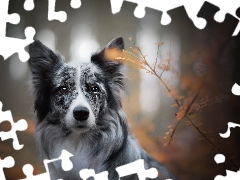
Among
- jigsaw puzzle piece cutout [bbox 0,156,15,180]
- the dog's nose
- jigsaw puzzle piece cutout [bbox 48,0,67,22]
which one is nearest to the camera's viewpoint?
the dog's nose

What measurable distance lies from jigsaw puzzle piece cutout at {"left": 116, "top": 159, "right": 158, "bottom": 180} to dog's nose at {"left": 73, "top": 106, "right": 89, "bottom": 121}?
15.8 inches

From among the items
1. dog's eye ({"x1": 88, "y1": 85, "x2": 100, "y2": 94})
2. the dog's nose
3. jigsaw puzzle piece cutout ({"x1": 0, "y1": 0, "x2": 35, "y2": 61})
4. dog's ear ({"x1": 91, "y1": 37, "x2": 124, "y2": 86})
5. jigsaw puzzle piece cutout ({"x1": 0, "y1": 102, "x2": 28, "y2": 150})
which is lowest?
jigsaw puzzle piece cutout ({"x1": 0, "y1": 102, "x2": 28, "y2": 150})

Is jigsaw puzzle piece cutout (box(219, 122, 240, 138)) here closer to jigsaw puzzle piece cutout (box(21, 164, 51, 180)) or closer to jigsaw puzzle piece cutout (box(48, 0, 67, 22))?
jigsaw puzzle piece cutout (box(21, 164, 51, 180))

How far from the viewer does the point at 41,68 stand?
218 cm

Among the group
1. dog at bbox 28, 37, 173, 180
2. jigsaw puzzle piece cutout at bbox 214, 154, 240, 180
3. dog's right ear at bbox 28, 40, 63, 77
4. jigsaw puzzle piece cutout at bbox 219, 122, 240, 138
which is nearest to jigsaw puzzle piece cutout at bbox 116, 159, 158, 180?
dog at bbox 28, 37, 173, 180

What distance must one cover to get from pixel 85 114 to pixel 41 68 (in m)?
0.45

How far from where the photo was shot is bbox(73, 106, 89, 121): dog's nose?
203 centimetres

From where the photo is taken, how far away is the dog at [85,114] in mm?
2092

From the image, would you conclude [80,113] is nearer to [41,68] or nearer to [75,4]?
[41,68]

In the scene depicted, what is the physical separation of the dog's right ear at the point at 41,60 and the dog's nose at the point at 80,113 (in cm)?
35

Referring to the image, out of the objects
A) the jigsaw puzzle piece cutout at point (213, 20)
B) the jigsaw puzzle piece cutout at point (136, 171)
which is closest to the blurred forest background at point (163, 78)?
the jigsaw puzzle piece cutout at point (213, 20)

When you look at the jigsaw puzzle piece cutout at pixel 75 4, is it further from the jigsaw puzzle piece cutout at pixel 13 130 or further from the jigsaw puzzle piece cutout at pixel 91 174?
the jigsaw puzzle piece cutout at pixel 91 174

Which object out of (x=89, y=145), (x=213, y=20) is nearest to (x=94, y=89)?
(x=89, y=145)

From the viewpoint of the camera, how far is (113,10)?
2.29 m
